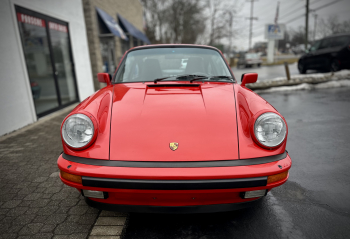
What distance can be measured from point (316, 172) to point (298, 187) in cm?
49

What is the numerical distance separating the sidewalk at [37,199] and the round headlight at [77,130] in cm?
75

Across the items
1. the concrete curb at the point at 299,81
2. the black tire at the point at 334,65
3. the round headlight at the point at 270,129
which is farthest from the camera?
the black tire at the point at 334,65

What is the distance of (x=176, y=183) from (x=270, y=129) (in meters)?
0.84

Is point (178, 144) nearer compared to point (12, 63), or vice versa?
point (178, 144)

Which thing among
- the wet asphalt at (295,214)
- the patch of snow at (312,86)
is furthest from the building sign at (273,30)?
the wet asphalt at (295,214)

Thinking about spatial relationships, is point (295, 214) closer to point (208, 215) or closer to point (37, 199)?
point (208, 215)

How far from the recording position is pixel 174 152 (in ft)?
5.33

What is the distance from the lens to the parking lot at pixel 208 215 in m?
1.83

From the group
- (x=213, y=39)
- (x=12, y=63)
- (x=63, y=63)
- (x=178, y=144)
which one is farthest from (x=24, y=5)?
(x=213, y=39)

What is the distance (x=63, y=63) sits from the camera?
23.4ft

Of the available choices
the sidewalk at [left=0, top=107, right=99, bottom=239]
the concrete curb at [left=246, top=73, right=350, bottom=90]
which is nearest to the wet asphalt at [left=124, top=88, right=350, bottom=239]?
the sidewalk at [left=0, top=107, right=99, bottom=239]

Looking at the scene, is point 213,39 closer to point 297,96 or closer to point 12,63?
point 297,96

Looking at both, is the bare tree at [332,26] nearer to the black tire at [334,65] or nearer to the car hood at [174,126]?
the black tire at [334,65]

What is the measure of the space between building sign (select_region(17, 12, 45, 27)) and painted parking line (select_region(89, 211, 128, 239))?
16.9 feet
